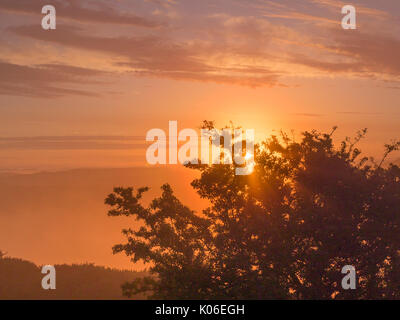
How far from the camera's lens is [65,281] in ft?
160

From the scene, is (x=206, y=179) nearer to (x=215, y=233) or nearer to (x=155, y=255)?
(x=215, y=233)

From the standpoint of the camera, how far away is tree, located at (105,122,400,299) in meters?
23.2

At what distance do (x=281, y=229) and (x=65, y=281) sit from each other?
29576 mm

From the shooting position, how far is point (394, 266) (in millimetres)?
24641

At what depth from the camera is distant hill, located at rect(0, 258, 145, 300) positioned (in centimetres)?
4622

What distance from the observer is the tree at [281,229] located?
912 inches

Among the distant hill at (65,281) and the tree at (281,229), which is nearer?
the tree at (281,229)

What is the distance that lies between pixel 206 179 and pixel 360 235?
274 inches

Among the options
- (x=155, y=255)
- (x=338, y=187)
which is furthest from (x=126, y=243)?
(x=338, y=187)

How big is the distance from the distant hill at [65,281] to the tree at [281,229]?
2193 centimetres

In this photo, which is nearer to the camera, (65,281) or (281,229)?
(281,229)

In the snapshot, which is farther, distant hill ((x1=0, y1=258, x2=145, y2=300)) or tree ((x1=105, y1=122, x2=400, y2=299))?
distant hill ((x1=0, y1=258, x2=145, y2=300))

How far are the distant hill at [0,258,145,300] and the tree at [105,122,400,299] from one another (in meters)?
21.9

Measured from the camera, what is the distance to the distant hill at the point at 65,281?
46.2 meters
